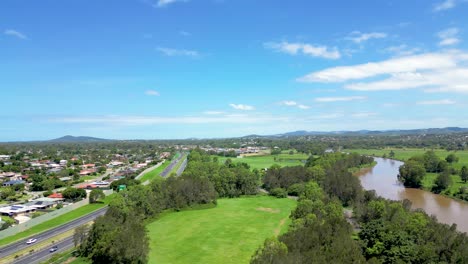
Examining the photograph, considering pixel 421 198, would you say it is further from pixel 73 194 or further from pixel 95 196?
pixel 73 194

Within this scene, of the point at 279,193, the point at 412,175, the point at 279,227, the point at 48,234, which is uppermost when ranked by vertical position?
the point at 412,175

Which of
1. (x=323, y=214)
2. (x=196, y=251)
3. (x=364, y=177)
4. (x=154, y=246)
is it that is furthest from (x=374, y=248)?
(x=364, y=177)

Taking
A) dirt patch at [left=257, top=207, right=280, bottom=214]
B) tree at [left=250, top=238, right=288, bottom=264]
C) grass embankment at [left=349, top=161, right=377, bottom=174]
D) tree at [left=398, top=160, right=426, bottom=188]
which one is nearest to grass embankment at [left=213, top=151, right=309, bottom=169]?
grass embankment at [left=349, top=161, right=377, bottom=174]

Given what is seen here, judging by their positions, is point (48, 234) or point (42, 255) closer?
point (42, 255)

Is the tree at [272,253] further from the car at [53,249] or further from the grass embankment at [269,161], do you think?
the grass embankment at [269,161]

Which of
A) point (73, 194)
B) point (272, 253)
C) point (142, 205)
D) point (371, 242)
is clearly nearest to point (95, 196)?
point (73, 194)

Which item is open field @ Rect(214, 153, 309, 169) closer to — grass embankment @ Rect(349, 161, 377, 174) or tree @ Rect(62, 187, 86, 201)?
grass embankment @ Rect(349, 161, 377, 174)
